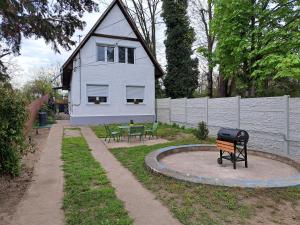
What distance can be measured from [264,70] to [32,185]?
1279 centimetres

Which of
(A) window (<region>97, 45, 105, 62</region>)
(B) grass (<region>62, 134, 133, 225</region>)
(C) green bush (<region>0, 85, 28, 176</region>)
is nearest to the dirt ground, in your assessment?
(C) green bush (<region>0, 85, 28, 176</region>)

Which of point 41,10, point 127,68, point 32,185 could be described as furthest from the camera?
point 127,68

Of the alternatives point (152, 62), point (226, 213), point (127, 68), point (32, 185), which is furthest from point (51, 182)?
point (152, 62)

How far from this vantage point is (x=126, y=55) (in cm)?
2089

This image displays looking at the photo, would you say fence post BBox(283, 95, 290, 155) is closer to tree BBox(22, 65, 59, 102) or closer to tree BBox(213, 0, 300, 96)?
tree BBox(213, 0, 300, 96)

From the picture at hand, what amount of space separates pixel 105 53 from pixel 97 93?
3.28 m

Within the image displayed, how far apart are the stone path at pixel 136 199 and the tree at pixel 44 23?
183 inches

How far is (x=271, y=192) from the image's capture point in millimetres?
5367

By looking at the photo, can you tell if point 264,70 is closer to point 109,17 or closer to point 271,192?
point 271,192

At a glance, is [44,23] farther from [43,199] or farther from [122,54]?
[122,54]

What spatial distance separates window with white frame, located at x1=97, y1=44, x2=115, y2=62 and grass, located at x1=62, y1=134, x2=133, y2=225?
13.1 meters

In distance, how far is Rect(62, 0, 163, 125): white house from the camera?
19156 mm

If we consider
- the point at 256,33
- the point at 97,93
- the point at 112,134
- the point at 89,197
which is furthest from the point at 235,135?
the point at 97,93

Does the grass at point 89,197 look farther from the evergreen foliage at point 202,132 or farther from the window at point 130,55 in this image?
the window at point 130,55
